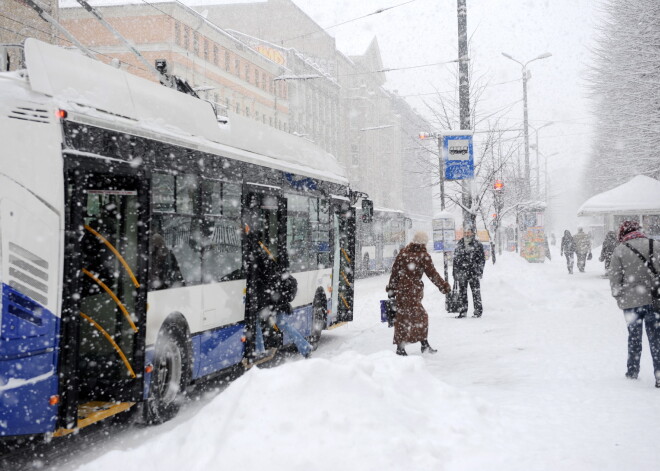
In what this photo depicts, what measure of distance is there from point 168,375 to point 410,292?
4.04 metres

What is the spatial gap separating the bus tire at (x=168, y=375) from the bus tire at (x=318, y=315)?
4.50m

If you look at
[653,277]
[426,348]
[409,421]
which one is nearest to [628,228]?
[653,277]

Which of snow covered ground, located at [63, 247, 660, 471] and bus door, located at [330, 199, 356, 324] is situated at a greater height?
Result: bus door, located at [330, 199, 356, 324]

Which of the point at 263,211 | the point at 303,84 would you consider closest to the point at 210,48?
the point at 303,84

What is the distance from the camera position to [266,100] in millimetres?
59969

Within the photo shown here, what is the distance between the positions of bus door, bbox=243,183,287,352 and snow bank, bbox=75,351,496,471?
3.48 m

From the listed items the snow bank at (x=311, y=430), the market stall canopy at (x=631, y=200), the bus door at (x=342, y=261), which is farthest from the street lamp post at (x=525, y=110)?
the snow bank at (x=311, y=430)

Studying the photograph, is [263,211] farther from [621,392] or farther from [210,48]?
[210,48]

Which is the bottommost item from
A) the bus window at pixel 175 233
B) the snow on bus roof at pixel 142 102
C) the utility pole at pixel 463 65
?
the bus window at pixel 175 233

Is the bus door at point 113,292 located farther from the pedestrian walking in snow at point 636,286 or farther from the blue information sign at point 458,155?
the blue information sign at point 458,155

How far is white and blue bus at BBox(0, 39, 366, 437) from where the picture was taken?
5.57m

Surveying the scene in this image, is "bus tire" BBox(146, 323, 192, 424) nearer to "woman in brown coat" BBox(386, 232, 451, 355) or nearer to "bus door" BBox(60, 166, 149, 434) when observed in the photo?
"bus door" BBox(60, 166, 149, 434)

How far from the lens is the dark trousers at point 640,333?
313 inches

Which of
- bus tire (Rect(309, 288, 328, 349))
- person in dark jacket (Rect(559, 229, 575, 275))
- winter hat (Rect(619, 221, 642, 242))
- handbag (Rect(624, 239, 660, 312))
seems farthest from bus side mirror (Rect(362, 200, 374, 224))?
person in dark jacket (Rect(559, 229, 575, 275))
